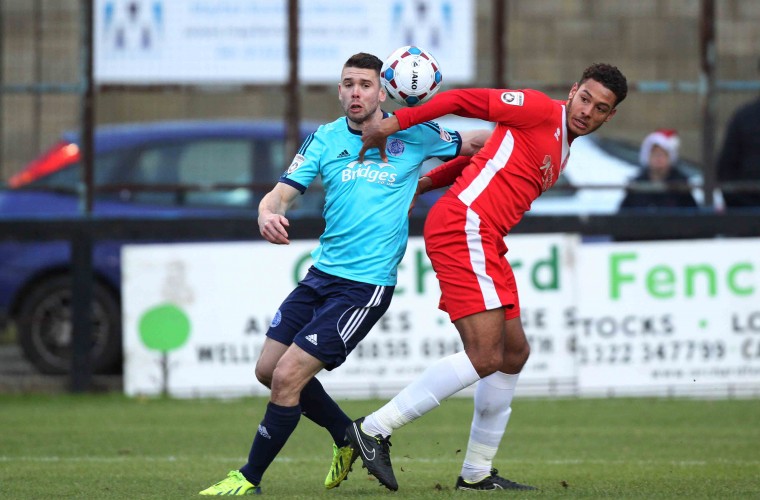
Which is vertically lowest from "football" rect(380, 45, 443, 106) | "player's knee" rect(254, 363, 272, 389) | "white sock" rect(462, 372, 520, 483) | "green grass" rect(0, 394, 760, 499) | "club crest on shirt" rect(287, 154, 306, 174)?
"green grass" rect(0, 394, 760, 499)

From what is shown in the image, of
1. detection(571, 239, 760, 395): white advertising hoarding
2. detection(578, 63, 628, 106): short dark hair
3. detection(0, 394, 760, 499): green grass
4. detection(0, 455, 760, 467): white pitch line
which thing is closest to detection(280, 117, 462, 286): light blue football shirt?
detection(578, 63, 628, 106): short dark hair

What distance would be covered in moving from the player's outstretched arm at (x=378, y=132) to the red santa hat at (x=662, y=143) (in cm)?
635

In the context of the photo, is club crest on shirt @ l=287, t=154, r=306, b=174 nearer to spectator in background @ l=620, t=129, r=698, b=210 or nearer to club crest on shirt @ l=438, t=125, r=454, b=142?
club crest on shirt @ l=438, t=125, r=454, b=142

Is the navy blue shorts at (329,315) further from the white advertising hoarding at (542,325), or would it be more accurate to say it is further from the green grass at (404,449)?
the white advertising hoarding at (542,325)

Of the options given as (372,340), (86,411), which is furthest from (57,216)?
(372,340)

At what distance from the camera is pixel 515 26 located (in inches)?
481

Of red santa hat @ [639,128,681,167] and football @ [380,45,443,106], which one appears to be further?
red santa hat @ [639,128,681,167]

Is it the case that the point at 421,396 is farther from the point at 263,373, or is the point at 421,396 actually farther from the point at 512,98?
the point at 512,98

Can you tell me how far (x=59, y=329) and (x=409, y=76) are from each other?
6265mm

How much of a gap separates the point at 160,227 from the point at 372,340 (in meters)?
2.07

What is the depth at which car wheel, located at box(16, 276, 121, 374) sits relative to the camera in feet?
38.5

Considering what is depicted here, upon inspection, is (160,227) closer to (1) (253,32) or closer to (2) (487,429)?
(1) (253,32)

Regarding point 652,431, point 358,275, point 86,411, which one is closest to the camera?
point 358,275

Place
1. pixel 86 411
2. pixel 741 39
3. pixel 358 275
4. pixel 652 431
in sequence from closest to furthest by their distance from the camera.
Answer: pixel 358 275 < pixel 652 431 < pixel 86 411 < pixel 741 39
